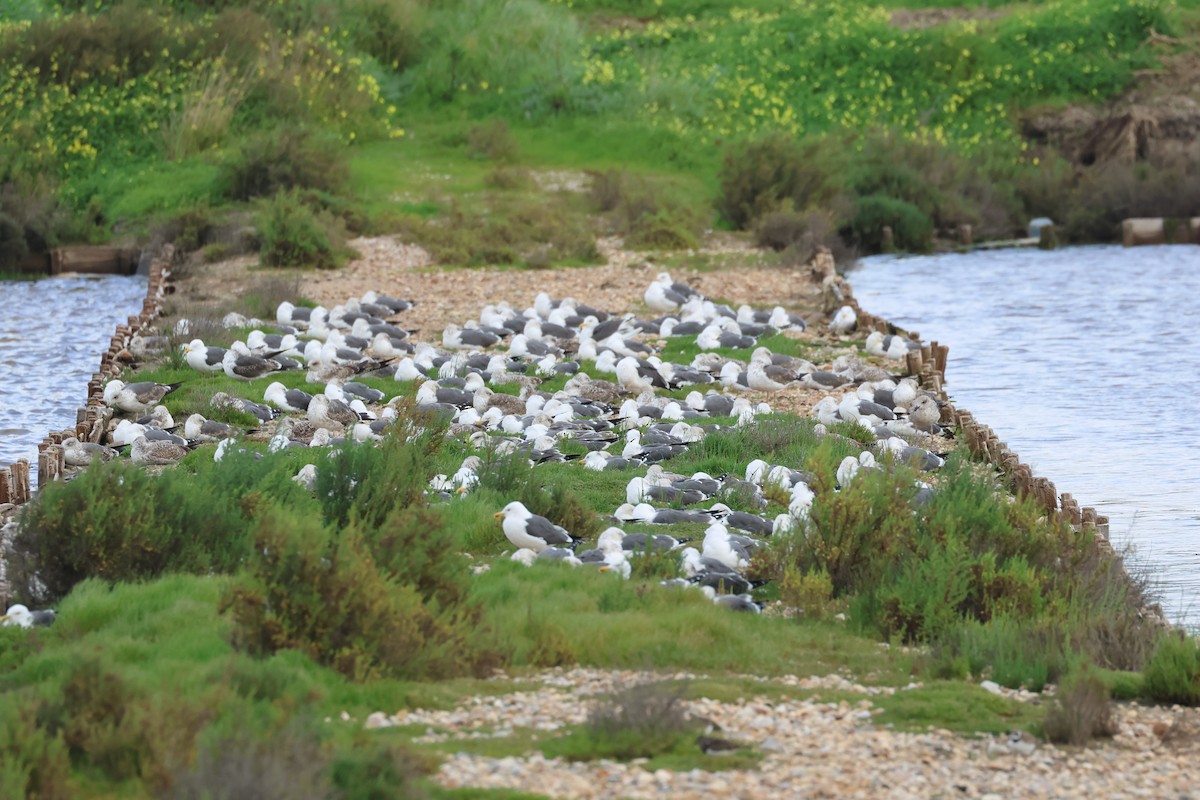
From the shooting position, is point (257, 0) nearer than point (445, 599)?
No

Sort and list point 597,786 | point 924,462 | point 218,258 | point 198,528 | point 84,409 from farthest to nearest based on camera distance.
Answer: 1. point 218,258
2. point 84,409
3. point 924,462
4. point 198,528
5. point 597,786

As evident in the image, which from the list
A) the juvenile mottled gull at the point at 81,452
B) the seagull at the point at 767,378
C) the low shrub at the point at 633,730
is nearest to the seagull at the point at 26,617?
the low shrub at the point at 633,730

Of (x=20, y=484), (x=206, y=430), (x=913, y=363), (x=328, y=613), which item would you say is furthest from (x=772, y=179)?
(x=328, y=613)

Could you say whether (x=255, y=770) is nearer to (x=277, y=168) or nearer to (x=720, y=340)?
(x=720, y=340)

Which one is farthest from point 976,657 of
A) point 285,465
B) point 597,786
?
point 285,465

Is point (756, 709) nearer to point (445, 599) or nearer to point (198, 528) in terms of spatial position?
point (445, 599)

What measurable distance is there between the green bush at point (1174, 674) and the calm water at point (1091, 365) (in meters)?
1.89

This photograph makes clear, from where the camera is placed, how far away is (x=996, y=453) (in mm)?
10867

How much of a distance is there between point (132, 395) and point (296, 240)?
8.98 m

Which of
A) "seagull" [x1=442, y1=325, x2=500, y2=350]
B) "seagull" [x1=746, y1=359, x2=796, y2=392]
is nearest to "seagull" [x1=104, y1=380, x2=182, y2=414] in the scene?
"seagull" [x1=442, y1=325, x2=500, y2=350]

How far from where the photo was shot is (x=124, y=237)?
2500cm

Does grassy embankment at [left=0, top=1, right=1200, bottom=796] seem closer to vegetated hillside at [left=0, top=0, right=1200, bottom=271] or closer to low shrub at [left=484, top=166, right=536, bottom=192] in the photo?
vegetated hillside at [left=0, top=0, right=1200, bottom=271]

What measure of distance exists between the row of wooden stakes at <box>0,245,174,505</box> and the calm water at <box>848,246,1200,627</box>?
22.4 ft

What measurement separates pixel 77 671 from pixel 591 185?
2254 centimetres
